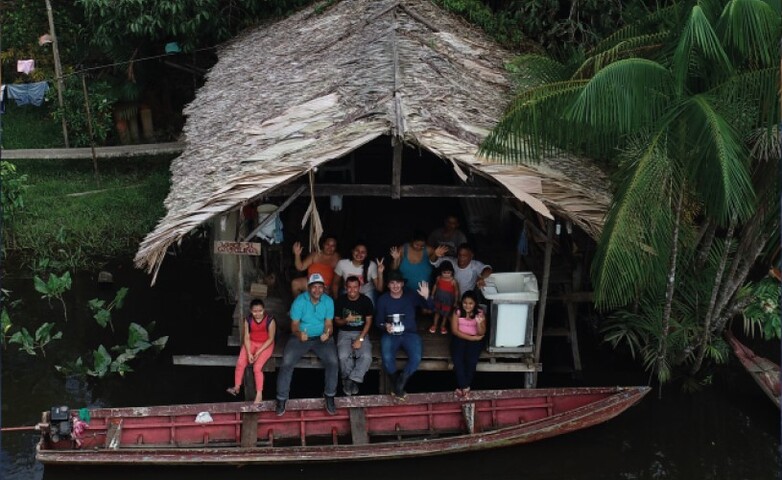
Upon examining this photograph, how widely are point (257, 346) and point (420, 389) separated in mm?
2425

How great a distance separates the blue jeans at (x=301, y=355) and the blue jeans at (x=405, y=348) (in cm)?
58

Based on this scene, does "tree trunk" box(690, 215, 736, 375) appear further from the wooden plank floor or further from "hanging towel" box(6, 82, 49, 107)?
"hanging towel" box(6, 82, 49, 107)

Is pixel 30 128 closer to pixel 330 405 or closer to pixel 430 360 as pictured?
pixel 330 405

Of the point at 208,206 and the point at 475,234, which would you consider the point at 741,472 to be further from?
the point at 208,206

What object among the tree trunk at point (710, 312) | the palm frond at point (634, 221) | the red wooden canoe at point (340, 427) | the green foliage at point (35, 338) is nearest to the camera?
the palm frond at point (634, 221)

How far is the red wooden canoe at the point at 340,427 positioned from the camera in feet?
33.0

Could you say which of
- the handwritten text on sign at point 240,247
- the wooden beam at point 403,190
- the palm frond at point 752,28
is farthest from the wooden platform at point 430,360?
the palm frond at point 752,28

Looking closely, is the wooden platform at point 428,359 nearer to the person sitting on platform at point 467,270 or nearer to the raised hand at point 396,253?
the person sitting on platform at point 467,270

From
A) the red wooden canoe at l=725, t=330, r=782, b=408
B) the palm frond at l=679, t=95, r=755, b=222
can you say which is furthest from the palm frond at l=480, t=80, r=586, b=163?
the red wooden canoe at l=725, t=330, r=782, b=408

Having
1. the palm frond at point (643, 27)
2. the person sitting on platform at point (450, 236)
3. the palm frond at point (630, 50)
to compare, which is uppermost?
the palm frond at point (643, 27)

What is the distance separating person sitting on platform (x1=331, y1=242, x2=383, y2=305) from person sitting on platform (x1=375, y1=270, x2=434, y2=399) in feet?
1.51

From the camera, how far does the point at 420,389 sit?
12.0 meters

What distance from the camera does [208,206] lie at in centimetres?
988

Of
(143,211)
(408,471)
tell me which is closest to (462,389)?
(408,471)
